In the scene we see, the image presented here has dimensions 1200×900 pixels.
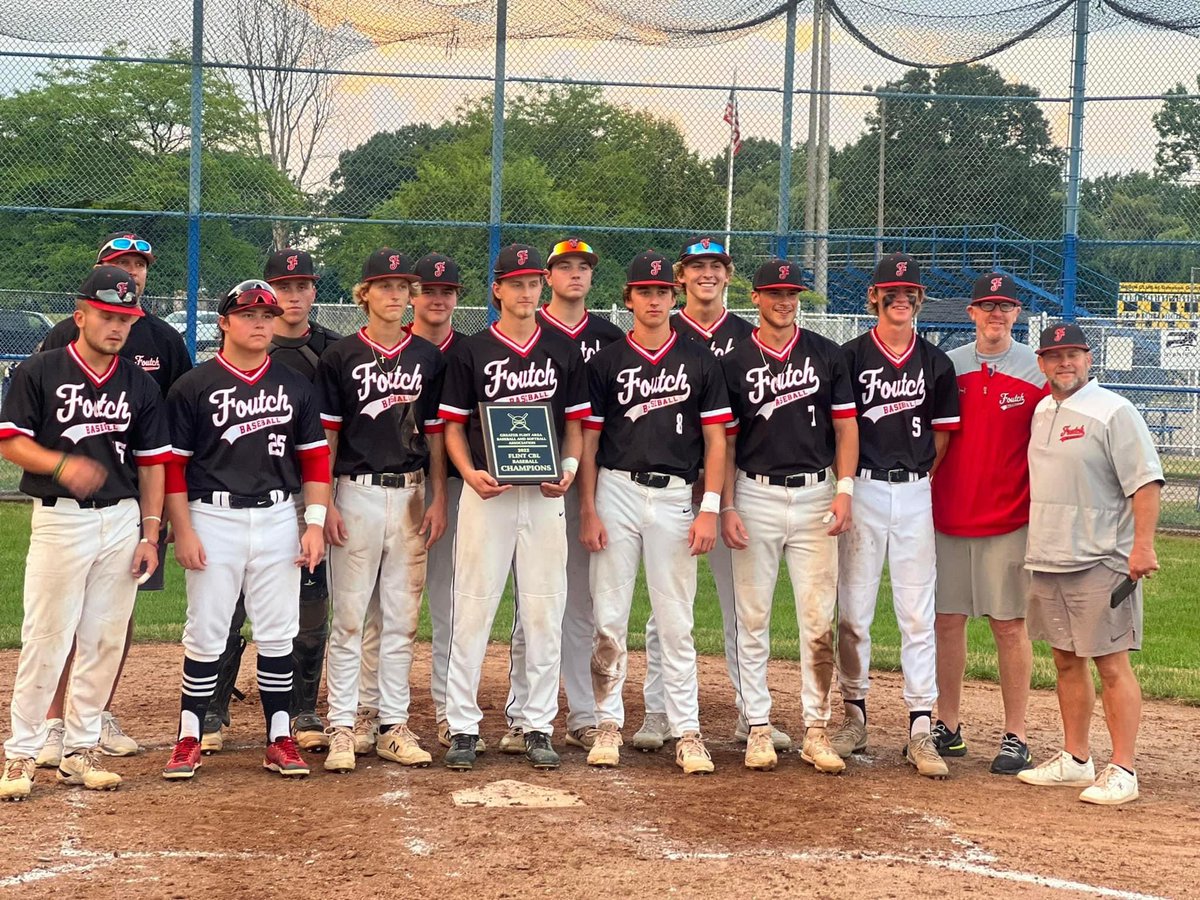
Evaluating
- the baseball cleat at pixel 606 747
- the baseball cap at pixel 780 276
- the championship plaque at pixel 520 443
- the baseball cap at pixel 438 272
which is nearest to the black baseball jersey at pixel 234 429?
the championship plaque at pixel 520 443

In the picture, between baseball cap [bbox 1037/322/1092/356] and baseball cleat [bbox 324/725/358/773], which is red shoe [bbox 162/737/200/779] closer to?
baseball cleat [bbox 324/725/358/773]

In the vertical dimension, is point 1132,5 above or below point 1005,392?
above

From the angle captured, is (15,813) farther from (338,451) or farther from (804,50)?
(804,50)

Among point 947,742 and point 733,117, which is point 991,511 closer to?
point 947,742

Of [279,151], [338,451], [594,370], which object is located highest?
[279,151]

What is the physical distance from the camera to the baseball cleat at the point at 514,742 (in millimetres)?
6070

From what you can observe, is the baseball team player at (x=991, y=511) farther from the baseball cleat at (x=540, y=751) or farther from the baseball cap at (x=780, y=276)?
the baseball cleat at (x=540, y=751)

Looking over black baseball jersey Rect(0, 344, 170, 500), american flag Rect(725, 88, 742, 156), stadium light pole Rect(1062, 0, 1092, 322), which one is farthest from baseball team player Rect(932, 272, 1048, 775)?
american flag Rect(725, 88, 742, 156)

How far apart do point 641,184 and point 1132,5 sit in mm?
5787

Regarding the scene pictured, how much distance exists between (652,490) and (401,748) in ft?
4.84

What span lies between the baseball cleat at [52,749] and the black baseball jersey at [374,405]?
1518mm

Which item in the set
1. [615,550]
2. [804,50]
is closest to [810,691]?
[615,550]

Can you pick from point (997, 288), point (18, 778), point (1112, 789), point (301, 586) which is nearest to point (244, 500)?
point (301, 586)

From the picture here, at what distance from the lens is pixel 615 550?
588 centimetres
